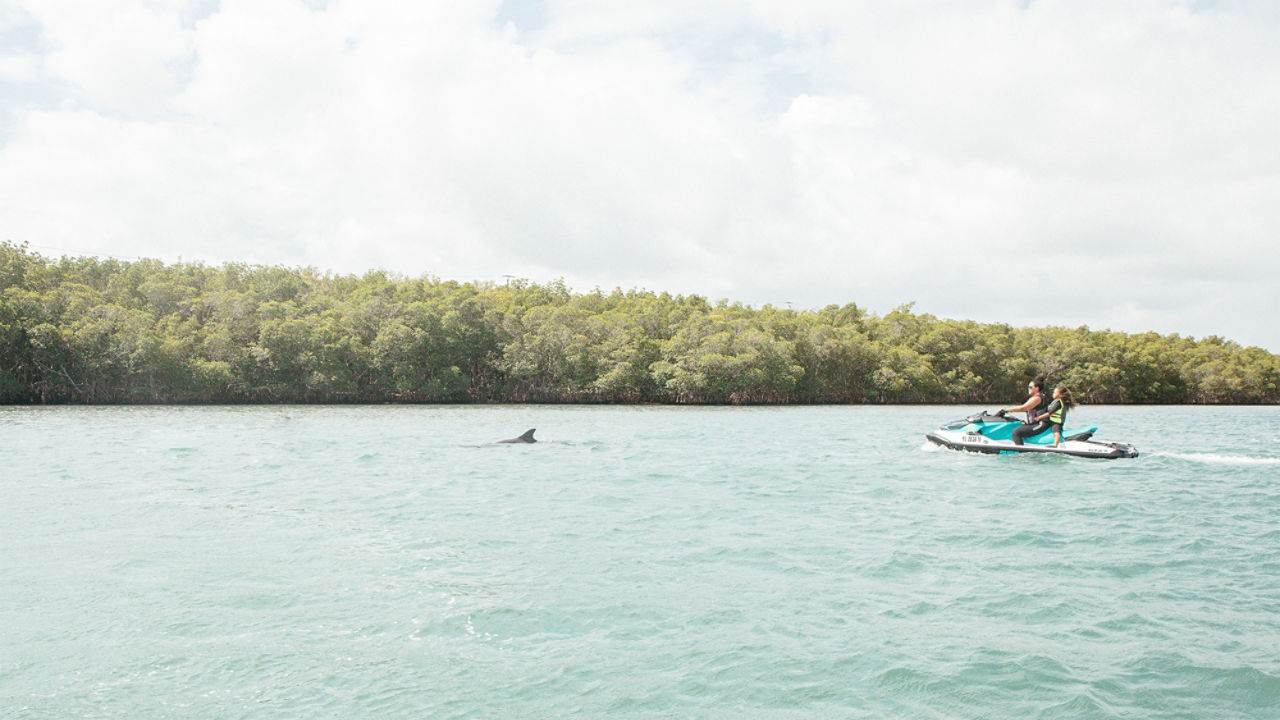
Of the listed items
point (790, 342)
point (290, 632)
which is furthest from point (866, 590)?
point (790, 342)

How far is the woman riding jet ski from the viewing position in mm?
22984

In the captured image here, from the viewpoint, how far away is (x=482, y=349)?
7725cm

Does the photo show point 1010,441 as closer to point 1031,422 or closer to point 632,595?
point 1031,422

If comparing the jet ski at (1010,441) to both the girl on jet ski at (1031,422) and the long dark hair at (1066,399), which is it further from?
the long dark hair at (1066,399)

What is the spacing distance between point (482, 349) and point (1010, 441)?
58673 mm

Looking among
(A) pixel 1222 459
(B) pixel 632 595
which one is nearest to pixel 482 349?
(A) pixel 1222 459

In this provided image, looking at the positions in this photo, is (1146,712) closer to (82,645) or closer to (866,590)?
(866,590)

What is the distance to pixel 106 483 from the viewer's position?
59.7ft

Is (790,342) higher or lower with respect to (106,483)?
higher

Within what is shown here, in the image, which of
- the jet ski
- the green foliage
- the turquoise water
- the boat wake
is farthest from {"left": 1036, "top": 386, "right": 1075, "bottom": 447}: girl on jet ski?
the green foliage

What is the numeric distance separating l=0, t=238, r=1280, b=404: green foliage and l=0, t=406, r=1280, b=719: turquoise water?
46584 millimetres

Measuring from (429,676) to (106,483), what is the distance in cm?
1472

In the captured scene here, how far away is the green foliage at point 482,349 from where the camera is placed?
201 feet

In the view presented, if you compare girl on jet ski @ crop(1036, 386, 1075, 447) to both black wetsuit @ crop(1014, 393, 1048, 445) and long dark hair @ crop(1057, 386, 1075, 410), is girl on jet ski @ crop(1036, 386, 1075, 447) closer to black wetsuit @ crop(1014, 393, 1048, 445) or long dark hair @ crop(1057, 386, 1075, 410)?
long dark hair @ crop(1057, 386, 1075, 410)
